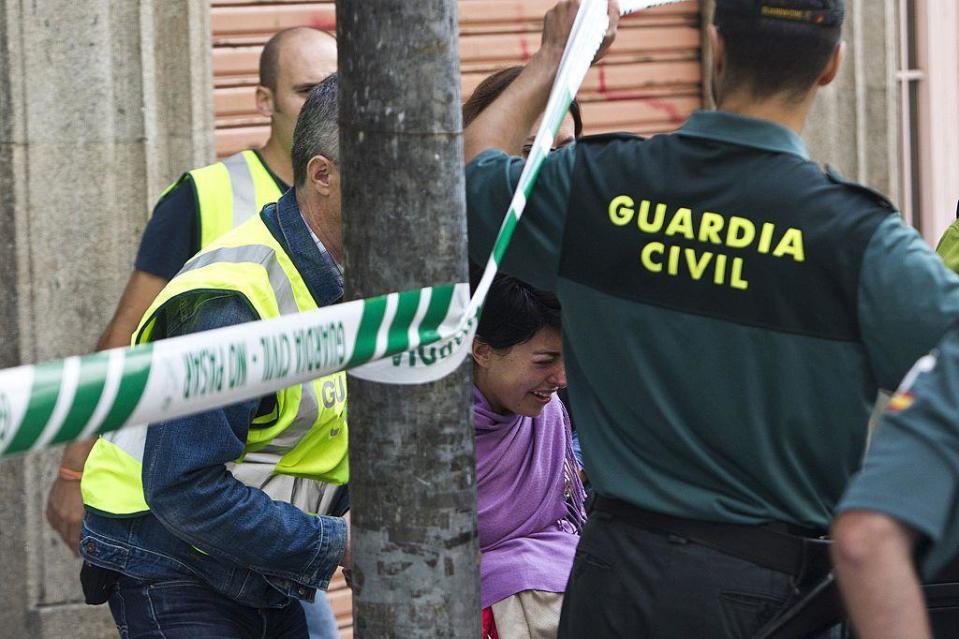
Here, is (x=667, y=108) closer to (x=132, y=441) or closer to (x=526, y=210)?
(x=132, y=441)

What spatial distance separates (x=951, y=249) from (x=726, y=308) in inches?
79.4

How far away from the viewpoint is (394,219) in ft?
8.47

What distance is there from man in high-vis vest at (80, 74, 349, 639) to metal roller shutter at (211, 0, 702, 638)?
2.29 m

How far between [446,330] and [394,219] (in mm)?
202

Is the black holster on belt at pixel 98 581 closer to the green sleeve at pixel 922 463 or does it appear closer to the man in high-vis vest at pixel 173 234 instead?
the man in high-vis vest at pixel 173 234

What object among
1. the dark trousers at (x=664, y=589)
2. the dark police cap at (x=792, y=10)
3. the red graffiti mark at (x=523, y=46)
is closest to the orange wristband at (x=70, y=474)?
the dark trousers at (x=664, y=589)

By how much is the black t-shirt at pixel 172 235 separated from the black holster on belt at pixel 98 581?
135 centimetres

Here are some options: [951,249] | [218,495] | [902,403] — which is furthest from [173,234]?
[902,403]

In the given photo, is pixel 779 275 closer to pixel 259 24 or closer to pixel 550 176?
pixel 550 176

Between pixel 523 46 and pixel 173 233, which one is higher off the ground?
pixel 523 46

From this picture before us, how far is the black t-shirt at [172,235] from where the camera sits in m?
4.73

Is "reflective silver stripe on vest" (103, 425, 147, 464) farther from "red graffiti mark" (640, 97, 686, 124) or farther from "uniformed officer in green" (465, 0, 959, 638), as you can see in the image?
"red graffiti mark" (640, 97, 686, 124)

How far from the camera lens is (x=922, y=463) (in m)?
1.96

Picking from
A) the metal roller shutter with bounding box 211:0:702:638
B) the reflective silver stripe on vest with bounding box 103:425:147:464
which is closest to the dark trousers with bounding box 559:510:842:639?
the reflective silver stripe on vest with bounding box 103:425:147:464
